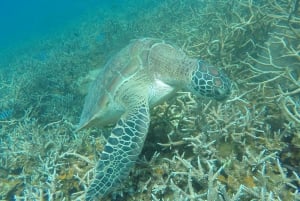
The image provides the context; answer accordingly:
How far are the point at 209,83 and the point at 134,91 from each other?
82cm

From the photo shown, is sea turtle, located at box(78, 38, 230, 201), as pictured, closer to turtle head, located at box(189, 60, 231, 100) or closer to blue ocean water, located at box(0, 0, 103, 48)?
turtle head, located at box(189, 60, 231, 100)

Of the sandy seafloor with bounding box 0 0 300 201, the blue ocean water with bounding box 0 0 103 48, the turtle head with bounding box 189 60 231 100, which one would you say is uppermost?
the turtle head with bounding box 189 60 231 100

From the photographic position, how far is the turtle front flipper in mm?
2279

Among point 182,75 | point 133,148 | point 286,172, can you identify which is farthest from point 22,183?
point 286,172

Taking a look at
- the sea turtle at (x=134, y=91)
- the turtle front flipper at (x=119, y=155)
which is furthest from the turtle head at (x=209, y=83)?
the turtle front flipper at (x=119, y=155)

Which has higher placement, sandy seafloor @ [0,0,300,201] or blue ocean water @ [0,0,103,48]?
sandy seafloor @ [0,0,300,201]

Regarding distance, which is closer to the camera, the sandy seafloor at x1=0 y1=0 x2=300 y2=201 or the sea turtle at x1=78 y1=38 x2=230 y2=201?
the sandy seafloor at x1=0 y1=0 x2=300 y2=201

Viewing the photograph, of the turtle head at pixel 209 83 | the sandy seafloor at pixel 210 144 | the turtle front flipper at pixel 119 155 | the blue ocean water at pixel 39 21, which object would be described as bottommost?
the blue ocean water at pixel 39 21

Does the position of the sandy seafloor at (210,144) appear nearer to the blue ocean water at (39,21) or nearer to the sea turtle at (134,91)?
the sea turtle at (134,91)

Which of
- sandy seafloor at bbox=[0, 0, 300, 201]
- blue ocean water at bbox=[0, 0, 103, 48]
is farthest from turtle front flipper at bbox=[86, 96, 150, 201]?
blue ocean water at bbox=[0, 0, 103, 48]

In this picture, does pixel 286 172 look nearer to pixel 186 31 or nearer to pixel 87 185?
pixel 87 185

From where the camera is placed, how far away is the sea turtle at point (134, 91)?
233cm

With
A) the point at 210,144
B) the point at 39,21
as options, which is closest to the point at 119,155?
the point at 210,144

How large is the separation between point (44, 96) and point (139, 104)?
11.8ft
